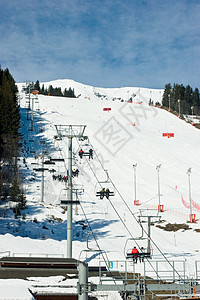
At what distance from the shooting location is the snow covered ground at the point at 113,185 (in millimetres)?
30219

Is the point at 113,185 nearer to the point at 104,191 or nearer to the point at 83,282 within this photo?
the point at 104,191

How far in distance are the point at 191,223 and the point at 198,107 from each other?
122247mm

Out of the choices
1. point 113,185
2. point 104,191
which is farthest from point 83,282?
point 113,185

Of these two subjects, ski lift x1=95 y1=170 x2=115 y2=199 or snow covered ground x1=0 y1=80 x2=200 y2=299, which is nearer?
ski lift x1=95 y1=170 x2=115 y2=199

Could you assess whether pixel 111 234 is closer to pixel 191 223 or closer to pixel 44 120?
pixel 191 223

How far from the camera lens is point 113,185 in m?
38.9

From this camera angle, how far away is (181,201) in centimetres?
4912

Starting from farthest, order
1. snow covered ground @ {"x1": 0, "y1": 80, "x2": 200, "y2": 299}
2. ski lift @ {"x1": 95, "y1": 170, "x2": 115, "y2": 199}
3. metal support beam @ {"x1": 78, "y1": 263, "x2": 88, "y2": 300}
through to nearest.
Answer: snow covered ground @ {"x1": 0, "y1": 80, "x2": 200, "y2": 299}
ski lift @ {"x1": 95, "y1": 170, "x2": 115, "y2": 199}
metal support beam @ {"x1": 78, "y1": 263, "x2": 88, "y2": 300}

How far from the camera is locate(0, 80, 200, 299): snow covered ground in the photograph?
30219 mm

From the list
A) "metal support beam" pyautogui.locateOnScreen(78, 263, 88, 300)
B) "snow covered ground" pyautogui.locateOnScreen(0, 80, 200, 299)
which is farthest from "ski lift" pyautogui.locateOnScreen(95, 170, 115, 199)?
"metal support beam" pyautogui.locateOnScreen(78, 263, 88, 300)

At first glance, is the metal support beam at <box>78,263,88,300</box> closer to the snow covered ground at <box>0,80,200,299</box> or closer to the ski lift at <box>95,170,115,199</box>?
the snow covered ground at <box>0,80,200,299</box>

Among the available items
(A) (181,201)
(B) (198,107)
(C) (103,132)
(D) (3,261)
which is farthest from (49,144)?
(B) (198,107)

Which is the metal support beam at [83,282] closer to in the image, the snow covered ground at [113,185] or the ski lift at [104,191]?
the snow covered ground at [113,185]

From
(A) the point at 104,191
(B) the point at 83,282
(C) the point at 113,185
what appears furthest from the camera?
(C) the point at 113,185
